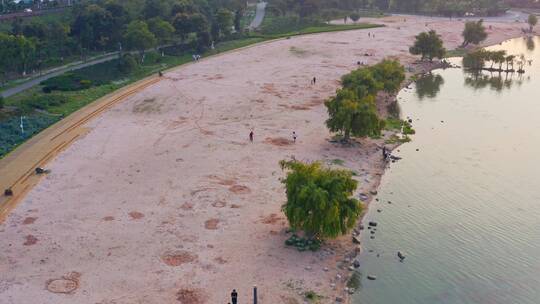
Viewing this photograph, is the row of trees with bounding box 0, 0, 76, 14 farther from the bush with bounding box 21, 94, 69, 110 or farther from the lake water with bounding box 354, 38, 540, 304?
the lake water with bounding box 354, 38, 540, 304

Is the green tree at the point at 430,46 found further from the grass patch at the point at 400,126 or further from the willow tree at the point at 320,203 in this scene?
the willow tree at the point at 320,203

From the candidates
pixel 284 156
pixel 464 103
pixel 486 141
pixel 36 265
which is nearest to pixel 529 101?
pixel 464 103

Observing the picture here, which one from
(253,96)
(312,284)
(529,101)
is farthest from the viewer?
(529,101)

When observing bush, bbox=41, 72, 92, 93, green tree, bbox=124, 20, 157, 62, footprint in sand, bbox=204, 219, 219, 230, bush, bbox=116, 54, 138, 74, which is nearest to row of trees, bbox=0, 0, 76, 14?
green tree, bbox=124, 20, 157, 62

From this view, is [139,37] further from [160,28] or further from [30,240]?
[30,240]

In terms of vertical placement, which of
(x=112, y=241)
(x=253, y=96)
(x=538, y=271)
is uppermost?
(x=253, y=96)

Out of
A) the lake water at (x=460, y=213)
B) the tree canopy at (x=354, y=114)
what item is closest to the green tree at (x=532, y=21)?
the lake water at (x=460, y=213)

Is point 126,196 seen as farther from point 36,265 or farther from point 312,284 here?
point 312,284
